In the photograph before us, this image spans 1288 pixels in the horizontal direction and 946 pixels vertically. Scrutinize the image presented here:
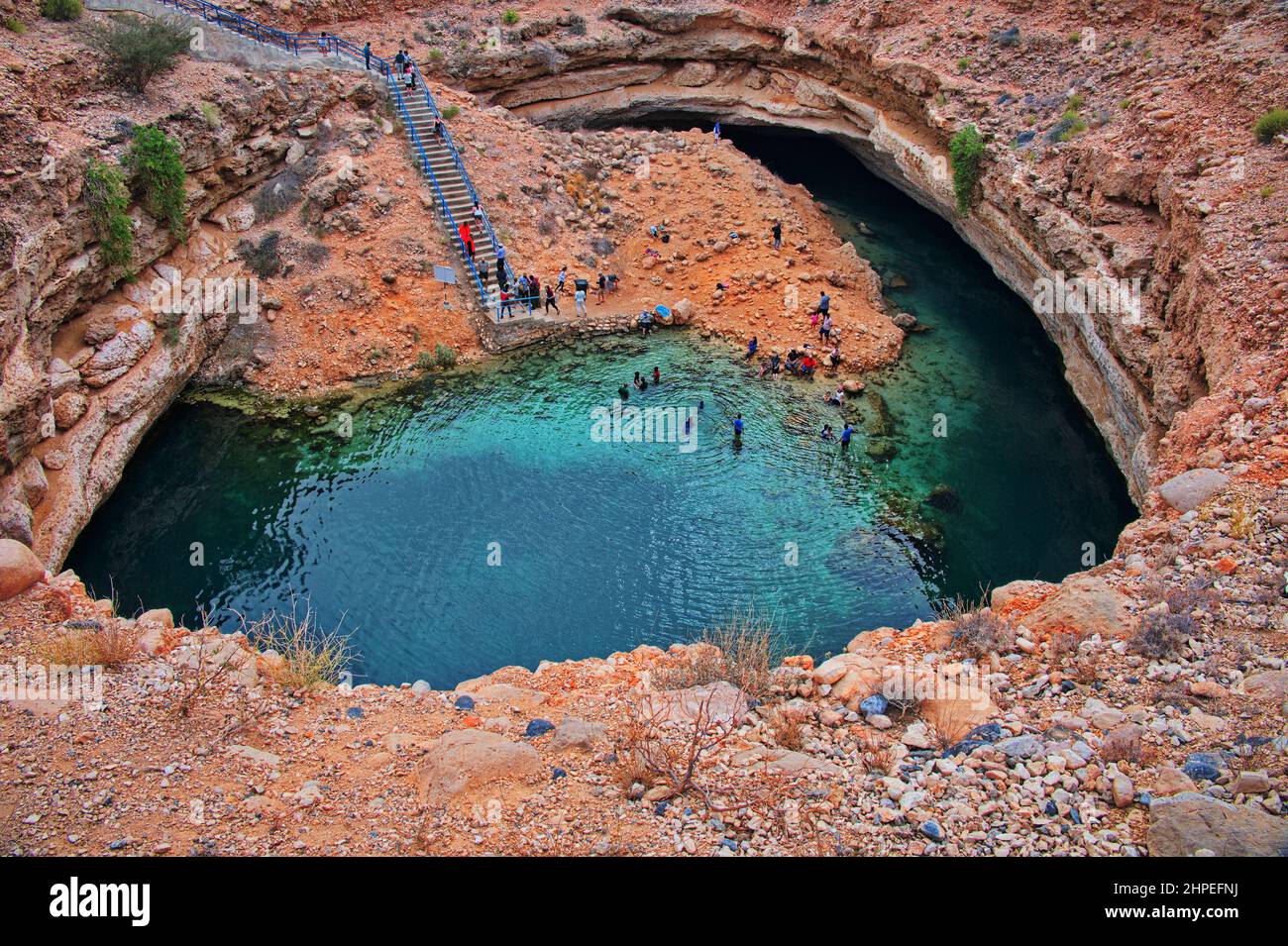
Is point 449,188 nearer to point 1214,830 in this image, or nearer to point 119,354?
point 119,354

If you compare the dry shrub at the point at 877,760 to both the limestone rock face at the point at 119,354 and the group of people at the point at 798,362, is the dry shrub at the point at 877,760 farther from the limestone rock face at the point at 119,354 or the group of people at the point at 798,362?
the limestone rock face at the point at 119,354

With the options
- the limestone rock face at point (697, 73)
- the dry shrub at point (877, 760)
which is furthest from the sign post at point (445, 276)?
the dry shrub at point (877, 760)

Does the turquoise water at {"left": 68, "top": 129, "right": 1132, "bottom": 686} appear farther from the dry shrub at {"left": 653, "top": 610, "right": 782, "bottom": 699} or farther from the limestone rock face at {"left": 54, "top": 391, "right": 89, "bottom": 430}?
the dry shrub at {"left": 653, "top": 610, "right": 782, "bottom": 699}

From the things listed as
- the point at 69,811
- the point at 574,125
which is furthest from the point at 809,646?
the point at 574,125

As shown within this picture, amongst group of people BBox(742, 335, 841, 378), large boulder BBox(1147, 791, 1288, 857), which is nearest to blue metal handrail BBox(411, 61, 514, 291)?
group of people BBox(742, 335, 841, 378)

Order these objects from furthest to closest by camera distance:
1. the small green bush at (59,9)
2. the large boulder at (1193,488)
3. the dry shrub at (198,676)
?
the small green bush at (59,9)
the large boulder at (1193,488)
the dry shrub at (198,676)

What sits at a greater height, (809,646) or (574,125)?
(574,125)

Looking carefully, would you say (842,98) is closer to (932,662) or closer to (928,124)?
(928,124)
